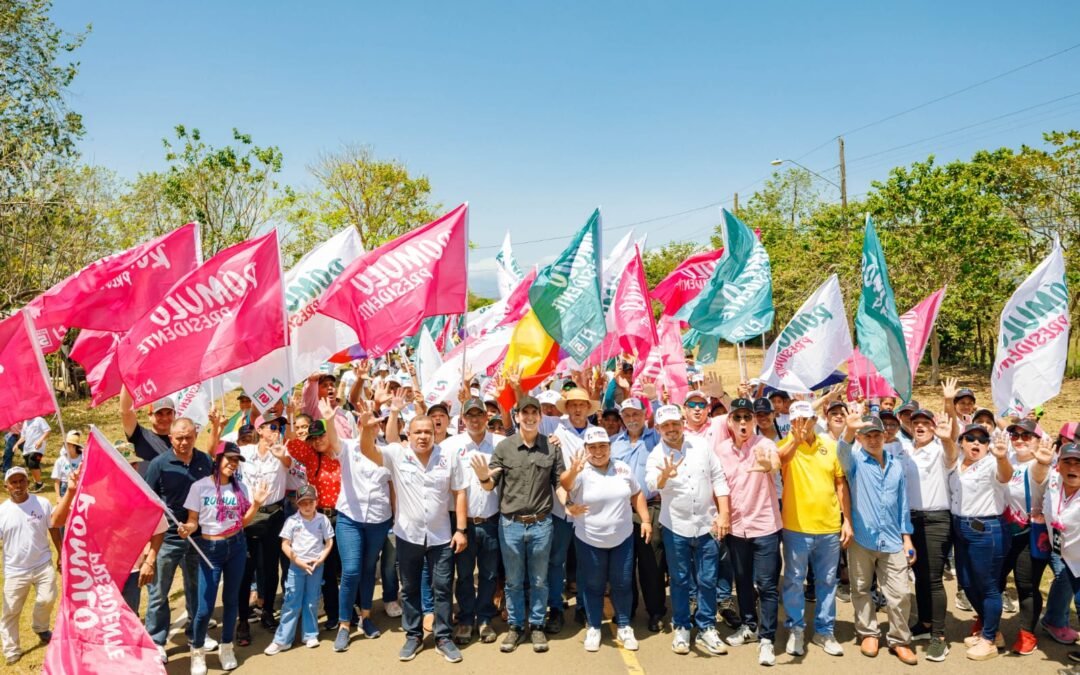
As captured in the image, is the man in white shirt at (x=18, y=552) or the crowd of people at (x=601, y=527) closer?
the crowd of people at (x=601, y=527)

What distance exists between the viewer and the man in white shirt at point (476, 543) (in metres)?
6.28

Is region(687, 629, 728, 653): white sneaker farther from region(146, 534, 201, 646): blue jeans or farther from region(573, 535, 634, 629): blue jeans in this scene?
region(146, 534, 201, 646): blue jeans

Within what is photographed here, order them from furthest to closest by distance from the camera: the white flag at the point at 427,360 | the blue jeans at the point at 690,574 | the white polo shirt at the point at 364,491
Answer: the white flag at the point at 427,360, the white polo shirt at the point at 364,491, the blue jeans at the point at 690,574

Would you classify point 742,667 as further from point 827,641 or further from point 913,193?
point 913,193

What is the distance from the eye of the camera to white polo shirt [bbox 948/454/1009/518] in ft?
19.4

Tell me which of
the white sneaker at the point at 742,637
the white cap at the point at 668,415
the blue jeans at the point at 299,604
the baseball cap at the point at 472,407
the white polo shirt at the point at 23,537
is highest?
the baseball cap at the point at 472,407

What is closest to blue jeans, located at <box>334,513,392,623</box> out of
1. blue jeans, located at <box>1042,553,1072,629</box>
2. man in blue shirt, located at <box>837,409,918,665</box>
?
man in blue shirt, located at <box>837,409,918,665</box>

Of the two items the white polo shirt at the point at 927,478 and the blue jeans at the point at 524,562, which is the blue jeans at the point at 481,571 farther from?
the white polo shirt at the point at 927,478

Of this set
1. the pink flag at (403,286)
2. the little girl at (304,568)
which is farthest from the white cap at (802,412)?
the little girl at (304,568)

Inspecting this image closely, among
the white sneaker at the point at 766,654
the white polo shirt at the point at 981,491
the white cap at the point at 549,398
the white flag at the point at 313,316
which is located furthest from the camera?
the white flag at the point at 313,316

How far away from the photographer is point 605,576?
20.2 feet

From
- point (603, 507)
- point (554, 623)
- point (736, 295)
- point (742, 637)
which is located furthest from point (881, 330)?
point (554, 623)

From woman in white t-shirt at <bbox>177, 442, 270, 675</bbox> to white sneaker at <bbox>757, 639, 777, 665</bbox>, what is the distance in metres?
4.17

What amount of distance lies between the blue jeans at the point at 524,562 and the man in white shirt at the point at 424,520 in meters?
0.40
